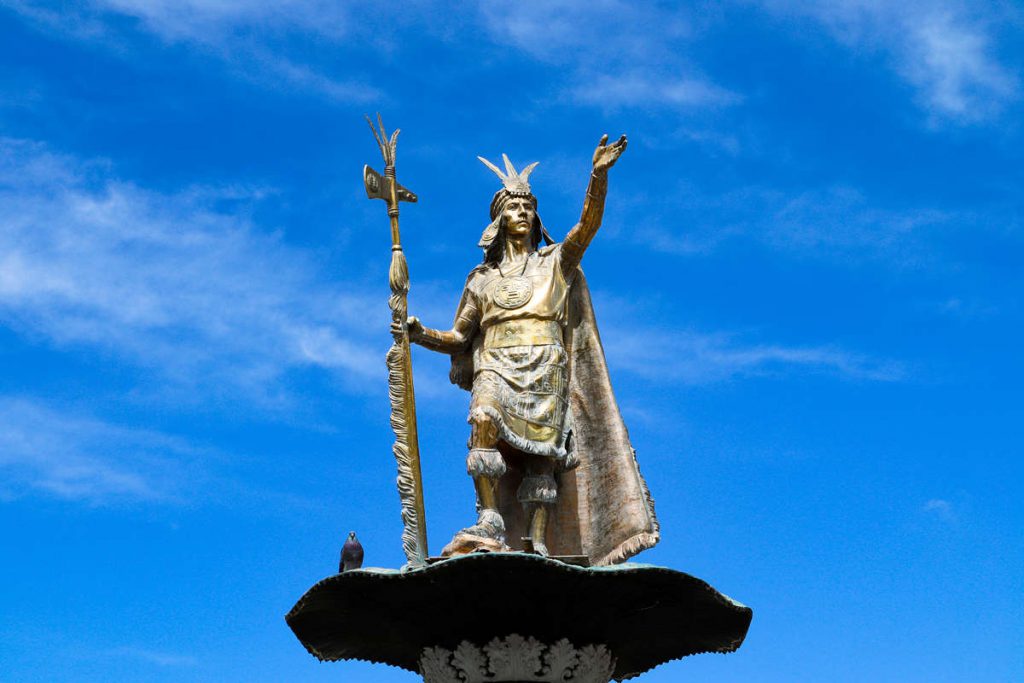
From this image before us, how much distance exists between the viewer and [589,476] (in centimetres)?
1566

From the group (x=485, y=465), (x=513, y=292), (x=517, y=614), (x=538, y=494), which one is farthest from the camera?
(x=513, y=292)

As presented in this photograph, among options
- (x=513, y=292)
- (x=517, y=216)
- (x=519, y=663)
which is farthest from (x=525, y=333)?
(x=519, y=663)

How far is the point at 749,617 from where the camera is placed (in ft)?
47.0

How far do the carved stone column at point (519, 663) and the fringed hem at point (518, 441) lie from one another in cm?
197

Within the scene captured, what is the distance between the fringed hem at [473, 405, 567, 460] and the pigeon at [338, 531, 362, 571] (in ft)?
5.75

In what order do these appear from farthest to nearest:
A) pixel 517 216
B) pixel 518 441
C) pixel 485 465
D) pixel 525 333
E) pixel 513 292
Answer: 1. pixel 517 216
2. pixel 513 292
3. pixel 525 333
4. pixel 518 441
5. pixel 485 465

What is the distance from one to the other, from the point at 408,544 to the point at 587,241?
366cm

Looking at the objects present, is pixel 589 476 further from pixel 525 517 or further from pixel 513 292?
pixel 513 292

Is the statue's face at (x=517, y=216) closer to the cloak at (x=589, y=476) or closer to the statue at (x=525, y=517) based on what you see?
the statue at (x=525, y=517)

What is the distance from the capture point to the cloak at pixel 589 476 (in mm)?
15109

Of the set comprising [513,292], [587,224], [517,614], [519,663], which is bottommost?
[519,663]

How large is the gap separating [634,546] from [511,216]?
3720 mm

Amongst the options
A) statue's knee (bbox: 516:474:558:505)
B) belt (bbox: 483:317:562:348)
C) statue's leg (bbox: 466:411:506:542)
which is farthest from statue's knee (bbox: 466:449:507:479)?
belt (bbox: 483:317:562:348)

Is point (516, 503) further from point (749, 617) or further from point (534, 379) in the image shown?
point (749, 617)
